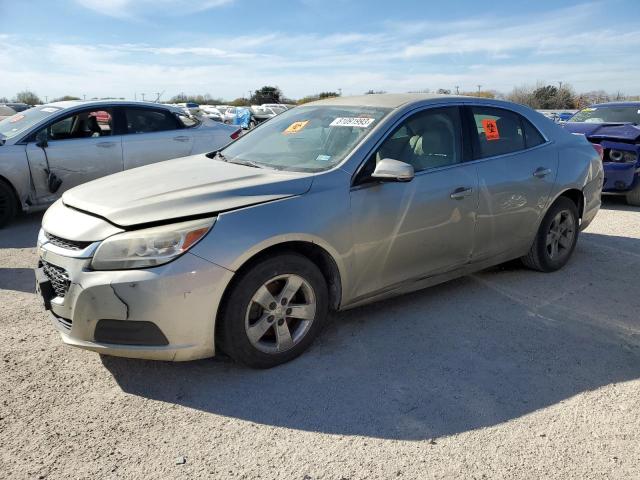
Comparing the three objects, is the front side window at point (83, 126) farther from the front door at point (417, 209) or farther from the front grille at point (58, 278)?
the front door at point (417, 209)

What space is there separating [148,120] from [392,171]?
5.49 m

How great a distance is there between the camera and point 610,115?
9.60 metres

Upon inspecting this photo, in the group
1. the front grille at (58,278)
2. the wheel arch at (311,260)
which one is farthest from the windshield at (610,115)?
the front grille at (58,278)

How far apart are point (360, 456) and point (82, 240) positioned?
6.05ft

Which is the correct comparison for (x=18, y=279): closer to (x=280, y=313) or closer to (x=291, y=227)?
(x=280, y=313)

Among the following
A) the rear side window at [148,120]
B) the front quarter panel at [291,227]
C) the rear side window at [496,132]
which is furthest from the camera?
the rear side window at [148,120]

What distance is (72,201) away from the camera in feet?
11.2

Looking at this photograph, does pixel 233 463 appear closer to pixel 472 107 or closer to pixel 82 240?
pixel 82 240

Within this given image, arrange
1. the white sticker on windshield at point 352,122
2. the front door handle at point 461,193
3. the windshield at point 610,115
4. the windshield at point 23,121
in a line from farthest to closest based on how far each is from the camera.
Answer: the windshield at point 610,115, the windshield at point 23,121, the front door handle at point 461,193, the white sticker on windshield at point 352,122

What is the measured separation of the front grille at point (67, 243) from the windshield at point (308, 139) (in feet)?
4.49

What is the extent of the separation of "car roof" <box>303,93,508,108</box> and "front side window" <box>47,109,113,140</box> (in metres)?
4.08

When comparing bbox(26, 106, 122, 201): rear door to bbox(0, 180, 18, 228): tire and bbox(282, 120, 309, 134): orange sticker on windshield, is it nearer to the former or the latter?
bbox(0, 180, 18, 228): tire

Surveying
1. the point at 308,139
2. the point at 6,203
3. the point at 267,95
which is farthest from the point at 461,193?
the point at 267,95

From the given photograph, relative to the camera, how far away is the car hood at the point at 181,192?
2.98 meters
